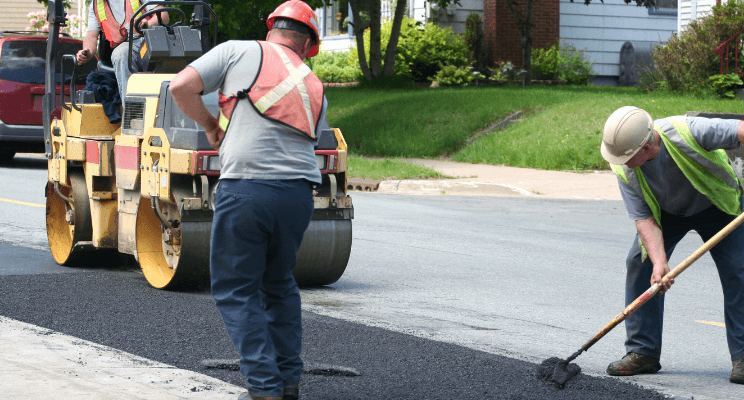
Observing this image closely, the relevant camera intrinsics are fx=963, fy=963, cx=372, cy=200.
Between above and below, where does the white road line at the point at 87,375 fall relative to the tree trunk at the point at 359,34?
below

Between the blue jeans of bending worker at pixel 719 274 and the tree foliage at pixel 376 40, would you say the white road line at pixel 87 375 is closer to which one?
the blue jeans of bending worker at pixel 719 274

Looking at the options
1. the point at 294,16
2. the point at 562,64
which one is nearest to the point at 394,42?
the point at 562,64

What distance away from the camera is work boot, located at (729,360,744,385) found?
16.0 feet

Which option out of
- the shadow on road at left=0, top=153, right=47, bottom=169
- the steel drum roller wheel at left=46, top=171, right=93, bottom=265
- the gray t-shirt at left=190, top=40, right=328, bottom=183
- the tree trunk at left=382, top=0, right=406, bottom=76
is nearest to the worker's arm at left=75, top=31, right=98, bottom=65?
the steel drum roller wheel at left=46, top=171, right=93, bottom=265

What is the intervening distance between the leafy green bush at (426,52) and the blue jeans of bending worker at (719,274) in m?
21.2

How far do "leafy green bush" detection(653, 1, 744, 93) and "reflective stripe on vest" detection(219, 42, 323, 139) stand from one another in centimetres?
1692

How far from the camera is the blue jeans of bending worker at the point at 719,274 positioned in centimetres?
496

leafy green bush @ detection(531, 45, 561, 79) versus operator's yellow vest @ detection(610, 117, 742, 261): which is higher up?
leafy green bush @ detection(531, 45, 561, 79)

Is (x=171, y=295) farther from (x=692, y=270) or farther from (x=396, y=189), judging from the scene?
(x=396, y=189)

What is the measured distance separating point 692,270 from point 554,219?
3457 mm

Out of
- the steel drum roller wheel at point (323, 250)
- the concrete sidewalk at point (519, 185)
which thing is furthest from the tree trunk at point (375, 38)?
the steel drum roller wheel at point (323, 250)

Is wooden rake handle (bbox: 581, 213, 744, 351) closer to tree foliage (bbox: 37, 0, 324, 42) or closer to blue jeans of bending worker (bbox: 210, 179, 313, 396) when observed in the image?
blue jeans of bending worker (bbox: 210, 179, 313, 396)

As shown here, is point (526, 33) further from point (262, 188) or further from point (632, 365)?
point (262, 188)

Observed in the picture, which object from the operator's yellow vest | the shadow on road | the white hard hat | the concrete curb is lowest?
the concrete curb
